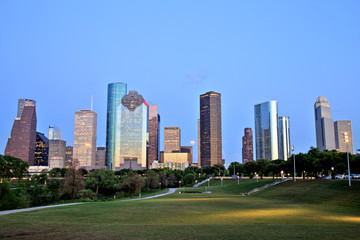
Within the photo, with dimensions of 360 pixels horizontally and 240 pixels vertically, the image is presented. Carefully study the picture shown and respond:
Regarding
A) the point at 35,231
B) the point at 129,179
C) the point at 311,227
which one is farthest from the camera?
the point at 129,179

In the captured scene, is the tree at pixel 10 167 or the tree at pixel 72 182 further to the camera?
the tree at pixel 10 167

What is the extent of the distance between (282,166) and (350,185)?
57291 millimetres

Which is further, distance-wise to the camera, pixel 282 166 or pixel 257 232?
pixel 282 166

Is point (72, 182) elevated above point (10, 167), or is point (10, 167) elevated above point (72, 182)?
point (10, 167)

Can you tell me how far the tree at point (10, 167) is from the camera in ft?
354

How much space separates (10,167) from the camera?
11156 centimetres

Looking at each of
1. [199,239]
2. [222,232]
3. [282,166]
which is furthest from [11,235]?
[282,166]

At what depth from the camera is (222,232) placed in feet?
58.4

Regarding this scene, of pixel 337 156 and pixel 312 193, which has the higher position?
pixel 337 156

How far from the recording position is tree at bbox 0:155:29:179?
354 feet

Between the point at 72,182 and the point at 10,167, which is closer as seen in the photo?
the point at 72,182

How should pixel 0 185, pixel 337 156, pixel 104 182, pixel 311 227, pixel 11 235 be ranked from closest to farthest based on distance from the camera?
pixel 11 235 < pixel 311 227 < pixel 0 185 < pixel 337 156 < pixel 104 182

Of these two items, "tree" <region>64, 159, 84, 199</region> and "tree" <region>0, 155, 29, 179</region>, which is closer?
"tree" <region>64, 159, 84, 199</region>

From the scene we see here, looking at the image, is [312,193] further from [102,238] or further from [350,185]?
[102,238]
